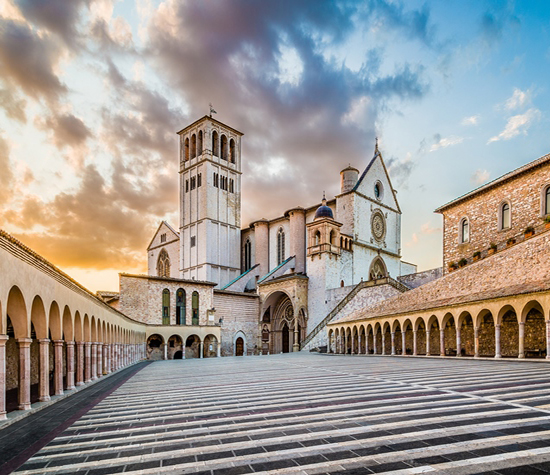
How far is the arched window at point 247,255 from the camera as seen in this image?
60094mm

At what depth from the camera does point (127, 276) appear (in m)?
39.4

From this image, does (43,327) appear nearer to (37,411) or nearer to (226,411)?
(37,411)

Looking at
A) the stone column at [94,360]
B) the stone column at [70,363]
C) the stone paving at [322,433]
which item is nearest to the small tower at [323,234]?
the stone column at [94,360]

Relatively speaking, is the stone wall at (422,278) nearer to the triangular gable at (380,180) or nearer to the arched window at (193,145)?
the triangular gable at (380,180)

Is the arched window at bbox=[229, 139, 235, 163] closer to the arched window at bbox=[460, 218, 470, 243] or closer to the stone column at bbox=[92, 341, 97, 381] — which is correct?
the arched window at bbox=[460, 218, 470, 243]

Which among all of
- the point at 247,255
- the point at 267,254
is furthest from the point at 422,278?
the point at 247,255

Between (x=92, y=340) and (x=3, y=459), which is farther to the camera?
(x=92, y=340)

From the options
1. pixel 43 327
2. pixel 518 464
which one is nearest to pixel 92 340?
pixel 43 327

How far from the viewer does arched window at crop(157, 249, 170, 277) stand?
65.9 meters

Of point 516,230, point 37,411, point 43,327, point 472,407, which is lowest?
point 37,411

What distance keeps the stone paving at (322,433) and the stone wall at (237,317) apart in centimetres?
3664

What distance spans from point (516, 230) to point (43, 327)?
27.3 meters

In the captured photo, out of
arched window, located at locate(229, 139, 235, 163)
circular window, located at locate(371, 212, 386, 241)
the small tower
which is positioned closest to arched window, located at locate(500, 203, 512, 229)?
the small tower

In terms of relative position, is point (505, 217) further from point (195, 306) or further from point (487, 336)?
point (195, 306)
